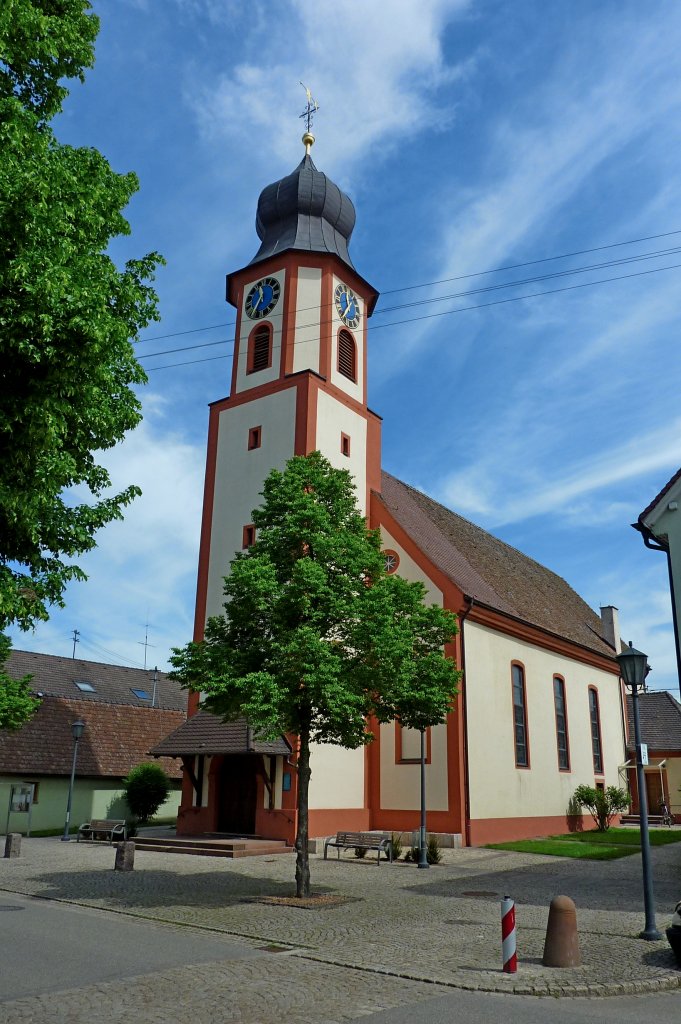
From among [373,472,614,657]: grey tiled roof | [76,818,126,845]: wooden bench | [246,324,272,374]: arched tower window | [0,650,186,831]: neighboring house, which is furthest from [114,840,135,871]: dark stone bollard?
[246,324,272,374]: arched tower window

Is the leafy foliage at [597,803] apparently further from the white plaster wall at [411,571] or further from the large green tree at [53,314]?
the large green tree at [53,314]

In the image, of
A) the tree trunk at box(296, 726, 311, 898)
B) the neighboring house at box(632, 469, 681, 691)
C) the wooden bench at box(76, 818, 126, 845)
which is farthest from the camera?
the wooden bench at box(76, 818, 126, 845)

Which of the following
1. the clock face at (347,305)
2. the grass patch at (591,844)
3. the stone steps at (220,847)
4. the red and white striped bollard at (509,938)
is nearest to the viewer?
the red and white striped bollard at (509,938)

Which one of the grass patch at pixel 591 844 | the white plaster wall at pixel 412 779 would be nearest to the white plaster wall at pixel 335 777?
the white plaster wall at pixel 412 779

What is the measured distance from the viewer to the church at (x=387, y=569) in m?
24.1

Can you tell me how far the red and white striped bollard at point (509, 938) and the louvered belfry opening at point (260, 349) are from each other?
2123 cm

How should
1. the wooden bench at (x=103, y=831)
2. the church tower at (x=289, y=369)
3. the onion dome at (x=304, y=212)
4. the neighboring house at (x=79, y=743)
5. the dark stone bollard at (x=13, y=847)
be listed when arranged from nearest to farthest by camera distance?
1. the dark stone bollard at (x=13, y=847)
2. the wooden bench at (x=103, y=831)
3. the church tower at (x=289, y=369)
4. the onion dome at (x=304, y=212)
5. the neighboring house at (x=79, y=743)

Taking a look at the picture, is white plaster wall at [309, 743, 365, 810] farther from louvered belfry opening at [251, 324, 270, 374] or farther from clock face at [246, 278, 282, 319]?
clock face at [246, 278, 282, 319]

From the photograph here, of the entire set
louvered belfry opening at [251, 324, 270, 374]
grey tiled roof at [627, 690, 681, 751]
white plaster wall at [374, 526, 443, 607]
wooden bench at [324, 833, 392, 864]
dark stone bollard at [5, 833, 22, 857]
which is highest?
louvered belfry opening at [251, 324, 270, 374]

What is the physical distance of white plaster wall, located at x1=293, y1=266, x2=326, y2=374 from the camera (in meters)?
27.6

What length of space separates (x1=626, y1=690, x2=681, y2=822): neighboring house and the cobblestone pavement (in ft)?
60.4

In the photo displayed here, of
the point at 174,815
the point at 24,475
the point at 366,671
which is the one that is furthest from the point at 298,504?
the point at 174,815

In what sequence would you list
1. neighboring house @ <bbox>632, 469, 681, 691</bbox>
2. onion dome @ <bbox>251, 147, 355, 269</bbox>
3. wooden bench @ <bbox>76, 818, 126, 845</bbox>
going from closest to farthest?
neighboring house @ <bbox>632, 469, 681, 691</bbox>
wooden bench @ <bbox>76, 818, 126, 845</bbox>
onion dome @ <bbox>251, 147, 355, 269</bbox>

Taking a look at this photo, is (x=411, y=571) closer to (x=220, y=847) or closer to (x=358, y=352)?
(x=358, y=352)
